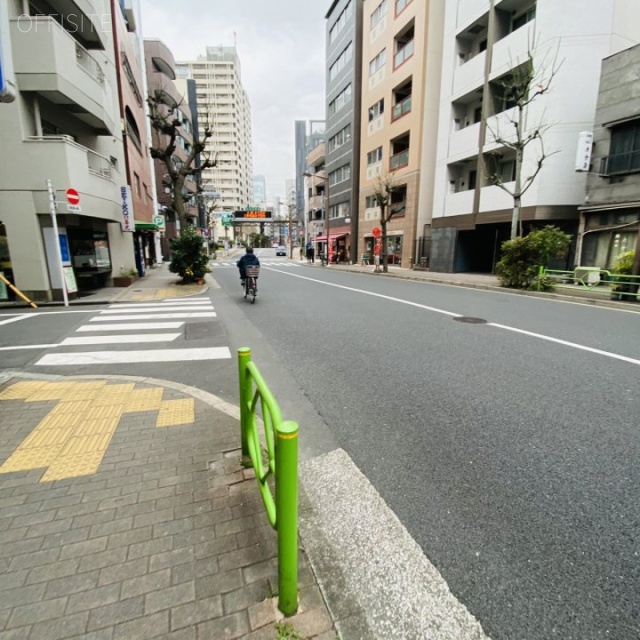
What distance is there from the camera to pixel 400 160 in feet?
92.2

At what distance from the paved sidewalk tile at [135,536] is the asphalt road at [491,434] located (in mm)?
918

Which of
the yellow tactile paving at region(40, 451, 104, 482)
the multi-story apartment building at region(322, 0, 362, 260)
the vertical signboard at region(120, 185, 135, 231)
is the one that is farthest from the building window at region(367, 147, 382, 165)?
the yellow tactile paving at region(40, 451, 104, 482)

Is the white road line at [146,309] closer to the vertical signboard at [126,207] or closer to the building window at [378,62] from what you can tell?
the vertical signboard at [126,207]

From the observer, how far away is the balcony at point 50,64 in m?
10.4

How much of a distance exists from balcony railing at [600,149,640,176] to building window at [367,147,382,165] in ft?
60.0

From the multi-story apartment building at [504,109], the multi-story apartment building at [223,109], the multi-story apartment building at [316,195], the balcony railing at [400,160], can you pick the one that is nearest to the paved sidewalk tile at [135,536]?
the multi-story apartment building at [504,109]

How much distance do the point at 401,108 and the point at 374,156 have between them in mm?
4723

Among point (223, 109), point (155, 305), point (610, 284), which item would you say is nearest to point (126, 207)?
point (155, 305)

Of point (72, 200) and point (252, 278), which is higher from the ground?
point (72, 200)

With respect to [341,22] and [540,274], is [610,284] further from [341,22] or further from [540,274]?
[341,22]

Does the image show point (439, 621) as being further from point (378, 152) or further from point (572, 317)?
point (378, 152)

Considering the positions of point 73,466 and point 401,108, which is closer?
point 73,466

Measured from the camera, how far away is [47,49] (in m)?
10.5

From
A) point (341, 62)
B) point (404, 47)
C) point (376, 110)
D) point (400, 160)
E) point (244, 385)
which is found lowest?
point (244, 385)
